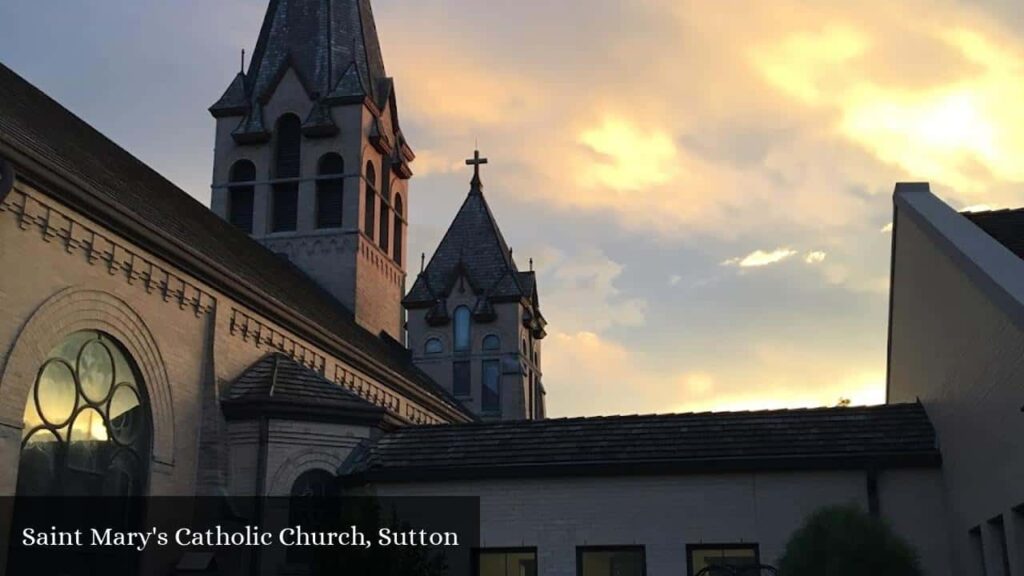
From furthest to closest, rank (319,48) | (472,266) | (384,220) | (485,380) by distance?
(472,266), (485,380), (384,220), (319,48)

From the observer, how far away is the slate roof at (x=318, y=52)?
39.9 metres

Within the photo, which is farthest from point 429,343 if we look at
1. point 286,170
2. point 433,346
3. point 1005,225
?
point 1005,225

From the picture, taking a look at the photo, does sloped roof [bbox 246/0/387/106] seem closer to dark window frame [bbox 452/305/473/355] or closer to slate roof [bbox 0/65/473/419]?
slate roof [bbox 0/65/473/419]

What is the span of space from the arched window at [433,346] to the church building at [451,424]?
27871mm

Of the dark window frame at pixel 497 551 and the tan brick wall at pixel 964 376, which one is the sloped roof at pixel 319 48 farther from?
the tan brick wall at pixel 964 376


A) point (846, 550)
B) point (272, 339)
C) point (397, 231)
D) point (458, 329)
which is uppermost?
point (397, 231)

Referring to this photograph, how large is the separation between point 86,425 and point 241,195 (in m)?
23.3

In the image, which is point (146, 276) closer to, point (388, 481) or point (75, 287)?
point (75, 287)

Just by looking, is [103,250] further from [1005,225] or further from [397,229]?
[397,229]

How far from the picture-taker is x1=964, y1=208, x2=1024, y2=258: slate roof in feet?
56.8

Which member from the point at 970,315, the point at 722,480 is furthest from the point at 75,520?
the point at 970,315

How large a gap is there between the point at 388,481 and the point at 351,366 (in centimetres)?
817

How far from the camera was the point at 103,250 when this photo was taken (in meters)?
17.6

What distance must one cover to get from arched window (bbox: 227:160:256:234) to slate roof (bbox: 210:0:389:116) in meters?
2.20
